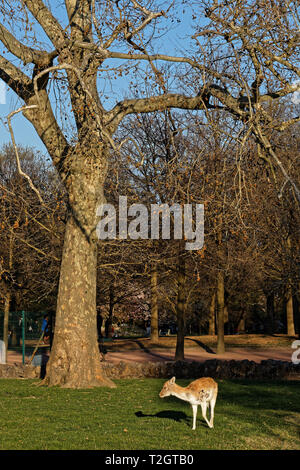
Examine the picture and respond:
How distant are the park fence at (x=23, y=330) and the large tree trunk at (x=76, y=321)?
894 centimetres

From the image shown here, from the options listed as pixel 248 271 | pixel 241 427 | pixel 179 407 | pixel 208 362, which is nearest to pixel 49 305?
pixel 248 271

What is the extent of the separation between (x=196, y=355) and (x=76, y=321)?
12.1 meters

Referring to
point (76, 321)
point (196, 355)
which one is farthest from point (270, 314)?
point (76, 321)

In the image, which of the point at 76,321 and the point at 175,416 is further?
the point at 76,321

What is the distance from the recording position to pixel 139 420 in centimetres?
1067

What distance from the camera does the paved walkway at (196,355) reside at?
24.4m

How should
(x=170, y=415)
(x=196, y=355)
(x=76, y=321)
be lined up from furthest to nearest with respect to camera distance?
(x=196, y=355) → (x=76, y=321) → (x=170, y=415)

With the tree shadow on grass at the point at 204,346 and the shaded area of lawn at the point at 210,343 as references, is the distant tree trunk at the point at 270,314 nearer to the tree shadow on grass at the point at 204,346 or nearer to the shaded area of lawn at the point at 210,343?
the shaded area of lawn at the point at 210,343

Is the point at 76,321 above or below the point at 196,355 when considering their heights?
above

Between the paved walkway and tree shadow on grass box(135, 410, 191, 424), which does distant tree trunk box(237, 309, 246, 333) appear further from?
tree shadow on grass box(135, 410, 191, 424)

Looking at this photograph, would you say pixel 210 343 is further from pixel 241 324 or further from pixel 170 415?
pixel 170 415

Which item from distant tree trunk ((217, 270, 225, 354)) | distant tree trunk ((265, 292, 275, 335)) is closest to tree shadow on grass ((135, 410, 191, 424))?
distant tree trunk ((217, 270, 225, 354))

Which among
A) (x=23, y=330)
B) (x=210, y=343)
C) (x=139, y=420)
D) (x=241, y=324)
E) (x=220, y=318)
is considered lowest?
(x=139, y=420)
